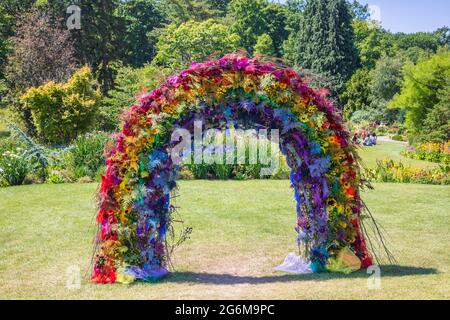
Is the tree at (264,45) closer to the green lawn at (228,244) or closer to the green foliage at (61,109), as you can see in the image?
the green foliage at (61,109)

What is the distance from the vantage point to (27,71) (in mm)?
31578

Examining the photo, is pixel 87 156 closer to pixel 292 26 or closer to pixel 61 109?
pixel 61 109

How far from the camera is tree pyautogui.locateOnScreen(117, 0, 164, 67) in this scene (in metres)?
53.3

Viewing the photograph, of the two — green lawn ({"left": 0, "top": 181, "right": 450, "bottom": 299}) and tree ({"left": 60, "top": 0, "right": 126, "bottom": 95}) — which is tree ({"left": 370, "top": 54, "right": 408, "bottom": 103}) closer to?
tree ({"left": 60, "top": 0, "right": 126, "bottom": 95})

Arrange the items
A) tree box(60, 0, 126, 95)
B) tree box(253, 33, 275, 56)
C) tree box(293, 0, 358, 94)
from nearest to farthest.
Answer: tree box(60, 0, 126, 95) → tree box(293, 0, 358, 94) → tree box(253, 33, 275, 56)

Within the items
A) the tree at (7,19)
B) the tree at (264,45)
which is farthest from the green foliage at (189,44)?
the tree at (264,45)

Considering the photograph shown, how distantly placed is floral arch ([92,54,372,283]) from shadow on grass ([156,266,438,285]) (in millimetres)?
294

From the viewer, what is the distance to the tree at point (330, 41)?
5175 cm

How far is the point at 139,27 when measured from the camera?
180 feet

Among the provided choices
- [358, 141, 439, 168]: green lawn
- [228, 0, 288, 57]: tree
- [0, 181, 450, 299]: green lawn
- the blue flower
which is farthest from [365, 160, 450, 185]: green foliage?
[228, 0, 288, 57]: tree

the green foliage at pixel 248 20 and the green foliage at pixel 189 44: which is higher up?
the green foliage at pixel 248 20

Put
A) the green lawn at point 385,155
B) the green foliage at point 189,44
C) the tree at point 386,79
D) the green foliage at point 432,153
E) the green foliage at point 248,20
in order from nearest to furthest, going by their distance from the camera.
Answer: the green lawn at point 385,155 → the green foliage at point 432,153 → the green foliage at point 189,44 → the tree at point 386,79 → the green foliage at point 248,20

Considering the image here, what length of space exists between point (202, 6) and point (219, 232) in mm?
46973

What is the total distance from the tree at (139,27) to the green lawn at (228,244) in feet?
129
